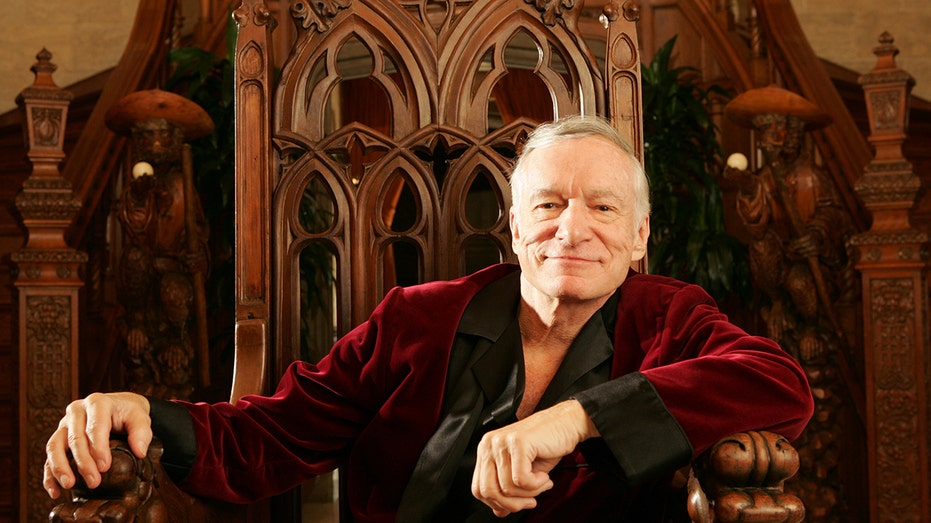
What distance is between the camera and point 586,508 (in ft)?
5.09

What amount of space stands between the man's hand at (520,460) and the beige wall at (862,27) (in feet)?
15.2

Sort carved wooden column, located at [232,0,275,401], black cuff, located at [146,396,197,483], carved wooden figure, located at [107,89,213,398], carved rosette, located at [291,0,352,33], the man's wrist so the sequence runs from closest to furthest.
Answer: the man's wrist → black cuff, located at [146,396,197,483] → carved wooden column, located at [232,0,275,401] → carved rosette, located at [291,0,352,33] → carved wooden figure, located at [107,89,213,398]

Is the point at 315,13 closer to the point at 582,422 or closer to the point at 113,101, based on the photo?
the point at 582,422

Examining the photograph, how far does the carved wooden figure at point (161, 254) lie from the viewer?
3.65m

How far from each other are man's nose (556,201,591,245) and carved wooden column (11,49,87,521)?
216 cm

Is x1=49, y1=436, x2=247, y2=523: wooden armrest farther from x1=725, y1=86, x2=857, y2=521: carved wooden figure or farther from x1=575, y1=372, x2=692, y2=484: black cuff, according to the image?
x1=725, y1=86, x2=857, y2=521: carved wooden figure

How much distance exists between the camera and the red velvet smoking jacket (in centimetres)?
154

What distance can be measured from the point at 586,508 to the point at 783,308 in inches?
90.0

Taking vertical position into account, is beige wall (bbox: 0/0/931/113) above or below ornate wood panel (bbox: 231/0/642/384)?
above

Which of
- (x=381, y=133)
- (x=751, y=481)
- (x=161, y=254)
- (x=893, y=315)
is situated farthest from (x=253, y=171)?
(x=893, y=315)

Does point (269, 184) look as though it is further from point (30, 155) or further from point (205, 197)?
point (205, 197)

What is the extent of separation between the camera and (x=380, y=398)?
171 cm

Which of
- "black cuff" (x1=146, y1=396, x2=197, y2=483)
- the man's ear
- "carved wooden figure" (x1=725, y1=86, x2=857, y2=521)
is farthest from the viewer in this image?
"carved wooden figure" (x1=725, y1=86, x2=857, y2=521)

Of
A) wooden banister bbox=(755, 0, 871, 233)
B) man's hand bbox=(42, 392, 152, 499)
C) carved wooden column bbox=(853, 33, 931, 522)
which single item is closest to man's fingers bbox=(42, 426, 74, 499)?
man's hand bbox=(42, 392, 152, 499)
